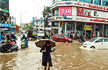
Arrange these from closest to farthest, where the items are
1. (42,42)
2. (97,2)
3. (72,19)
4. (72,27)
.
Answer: (42,42) < (72,19) < (72,27) < (97,2)

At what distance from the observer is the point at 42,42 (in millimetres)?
5320

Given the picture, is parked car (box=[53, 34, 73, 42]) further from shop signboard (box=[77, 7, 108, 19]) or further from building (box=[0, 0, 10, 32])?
building (box=[0, 0, 10, 32])

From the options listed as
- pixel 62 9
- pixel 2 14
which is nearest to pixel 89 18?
pixel 62 9

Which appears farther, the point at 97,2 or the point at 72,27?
the point at 97,2

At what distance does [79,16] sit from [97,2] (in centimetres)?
843

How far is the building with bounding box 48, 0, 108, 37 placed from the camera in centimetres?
2883

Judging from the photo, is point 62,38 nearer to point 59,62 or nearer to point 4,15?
point 59,62

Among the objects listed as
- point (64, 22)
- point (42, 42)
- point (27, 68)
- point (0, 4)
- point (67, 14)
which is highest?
point (0, 4)

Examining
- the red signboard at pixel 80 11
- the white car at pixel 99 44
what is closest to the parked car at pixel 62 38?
the white car at pixel 99 44

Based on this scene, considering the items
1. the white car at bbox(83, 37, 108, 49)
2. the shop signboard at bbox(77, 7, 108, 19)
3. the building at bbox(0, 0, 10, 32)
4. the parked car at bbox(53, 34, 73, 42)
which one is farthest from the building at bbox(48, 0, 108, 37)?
the white car at bbox(83, 37, 108, 49)

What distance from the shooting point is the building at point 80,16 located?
28828 mm

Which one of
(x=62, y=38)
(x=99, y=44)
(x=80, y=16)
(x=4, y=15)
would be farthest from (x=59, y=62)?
(x=4, y=15)

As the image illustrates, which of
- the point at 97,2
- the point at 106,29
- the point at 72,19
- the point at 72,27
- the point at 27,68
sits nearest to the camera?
the point at 27,68

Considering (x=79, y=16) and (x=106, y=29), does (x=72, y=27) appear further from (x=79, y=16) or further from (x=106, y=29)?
(x=106, y=29)
